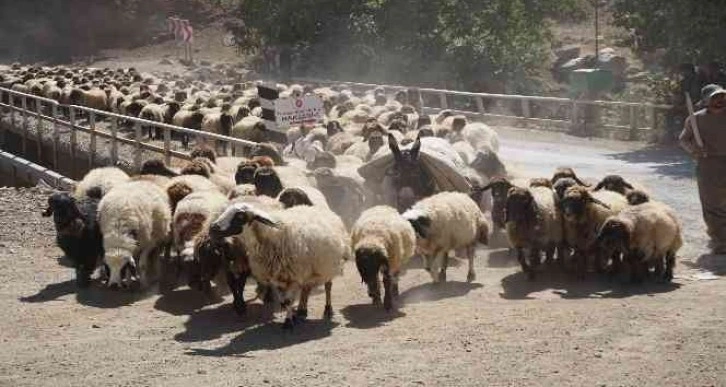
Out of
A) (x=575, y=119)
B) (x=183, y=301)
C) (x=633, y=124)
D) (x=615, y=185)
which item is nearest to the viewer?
(x=183, y=301)

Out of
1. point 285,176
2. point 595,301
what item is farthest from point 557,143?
point 595,301

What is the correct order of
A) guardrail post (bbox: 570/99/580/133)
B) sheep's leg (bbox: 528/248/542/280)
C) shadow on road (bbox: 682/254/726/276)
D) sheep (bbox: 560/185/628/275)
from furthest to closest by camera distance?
guardrail post (bbox: 570/99/580/133) < shadow on road (bbox: 682/254/726/276) < sheep's leg (bbox: 528/248/542/280) < sheep (bbox: 560/185/628/275)

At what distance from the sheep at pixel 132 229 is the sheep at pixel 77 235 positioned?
217 mm

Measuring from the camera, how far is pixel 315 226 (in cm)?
938

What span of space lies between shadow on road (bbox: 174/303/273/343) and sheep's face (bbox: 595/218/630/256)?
3.47 meters

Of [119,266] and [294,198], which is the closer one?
[119,266]

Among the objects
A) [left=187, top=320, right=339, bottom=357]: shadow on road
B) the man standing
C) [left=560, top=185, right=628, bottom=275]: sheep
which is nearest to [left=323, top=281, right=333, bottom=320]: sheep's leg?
[left=187, top=320, right=339, bottom=357]: shadow on road

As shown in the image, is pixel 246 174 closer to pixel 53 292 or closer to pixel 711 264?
pixel 53 292

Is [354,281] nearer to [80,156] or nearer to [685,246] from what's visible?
[685,246]

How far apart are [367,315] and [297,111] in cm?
698

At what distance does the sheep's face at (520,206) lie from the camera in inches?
429

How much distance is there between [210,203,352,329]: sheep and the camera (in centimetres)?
905

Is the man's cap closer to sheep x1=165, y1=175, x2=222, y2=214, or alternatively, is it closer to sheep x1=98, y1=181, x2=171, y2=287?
sheep x1=165, y1=175, x2=222, y2=214

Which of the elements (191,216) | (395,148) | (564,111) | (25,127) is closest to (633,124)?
(564,111)
